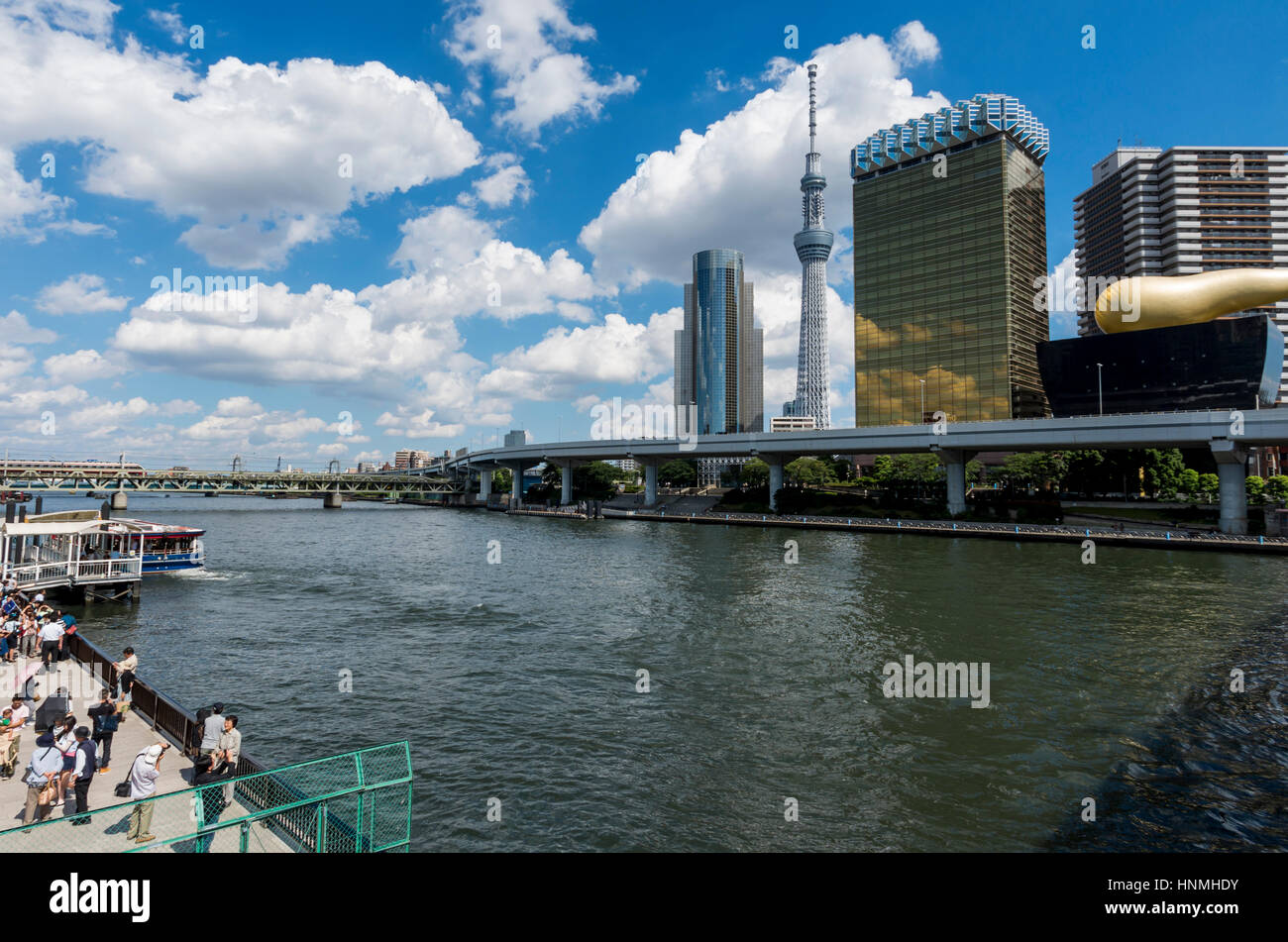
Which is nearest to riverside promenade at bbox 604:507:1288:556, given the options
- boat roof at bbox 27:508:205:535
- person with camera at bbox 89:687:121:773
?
boat roof at bbox 27:508:205:535

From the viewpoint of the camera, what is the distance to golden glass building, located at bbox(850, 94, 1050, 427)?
160750mm

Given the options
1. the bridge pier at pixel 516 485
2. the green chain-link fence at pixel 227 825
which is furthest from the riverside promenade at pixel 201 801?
the bridge pier at pixel 516 485

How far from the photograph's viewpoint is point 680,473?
190 meters

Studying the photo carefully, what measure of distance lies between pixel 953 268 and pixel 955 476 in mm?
104664

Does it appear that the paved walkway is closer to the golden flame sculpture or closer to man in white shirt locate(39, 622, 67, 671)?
man in white shirt locate(39, 622, 67, 671)

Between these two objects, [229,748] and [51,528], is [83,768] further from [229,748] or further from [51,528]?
[51,528]

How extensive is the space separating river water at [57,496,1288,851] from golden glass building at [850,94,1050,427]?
130 meters

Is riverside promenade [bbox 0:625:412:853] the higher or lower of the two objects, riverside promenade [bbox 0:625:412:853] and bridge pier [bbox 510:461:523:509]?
the lower

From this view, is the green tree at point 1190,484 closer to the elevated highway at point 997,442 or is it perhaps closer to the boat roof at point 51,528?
the elevated highway at point 997,442

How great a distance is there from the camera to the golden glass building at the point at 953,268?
160750mm

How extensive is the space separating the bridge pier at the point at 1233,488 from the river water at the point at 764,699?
67.8 feet

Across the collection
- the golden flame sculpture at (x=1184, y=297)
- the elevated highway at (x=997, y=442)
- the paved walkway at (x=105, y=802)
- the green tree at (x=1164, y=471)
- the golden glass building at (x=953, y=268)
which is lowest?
the paved walkway at (x=105, y=802)

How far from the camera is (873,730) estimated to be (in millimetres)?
17297

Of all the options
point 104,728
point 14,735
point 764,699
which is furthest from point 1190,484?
point 14,735
